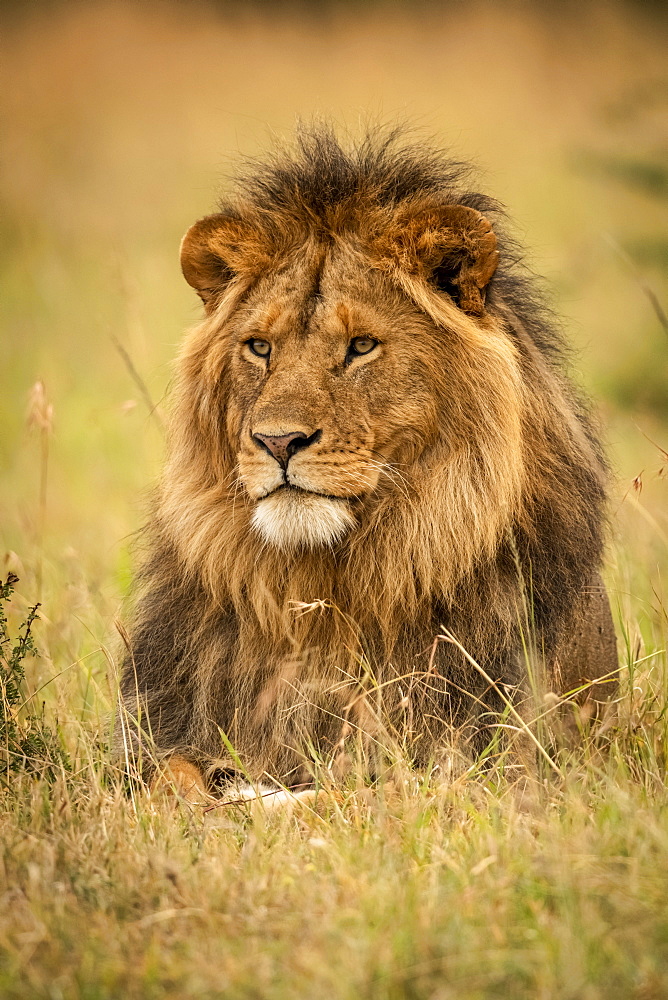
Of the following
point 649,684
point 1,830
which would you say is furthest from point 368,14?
point 1,830

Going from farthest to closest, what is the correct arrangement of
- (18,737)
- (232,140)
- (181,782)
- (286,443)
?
(232,140) < (18,737) < (181,782) < (286,443)

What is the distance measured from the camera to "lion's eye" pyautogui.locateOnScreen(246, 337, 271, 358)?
3.80 m

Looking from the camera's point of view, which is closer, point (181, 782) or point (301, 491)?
point (301, 491)

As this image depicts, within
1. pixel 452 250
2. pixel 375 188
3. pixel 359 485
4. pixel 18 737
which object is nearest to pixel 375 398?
pixel 359 485

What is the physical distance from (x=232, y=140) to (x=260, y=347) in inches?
598

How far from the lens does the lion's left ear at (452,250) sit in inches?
142

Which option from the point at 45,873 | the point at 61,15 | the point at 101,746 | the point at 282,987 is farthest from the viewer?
the point at 61,15

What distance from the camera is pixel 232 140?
18062 mm

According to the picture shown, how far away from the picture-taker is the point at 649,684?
4348 millimetres

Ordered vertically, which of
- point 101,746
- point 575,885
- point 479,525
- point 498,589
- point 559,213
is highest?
point 559,213

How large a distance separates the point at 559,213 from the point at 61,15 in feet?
26.8

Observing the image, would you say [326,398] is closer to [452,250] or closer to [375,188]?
[452,250]

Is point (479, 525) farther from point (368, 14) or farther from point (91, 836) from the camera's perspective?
point (368, 14)

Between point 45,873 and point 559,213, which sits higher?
point 559,213
